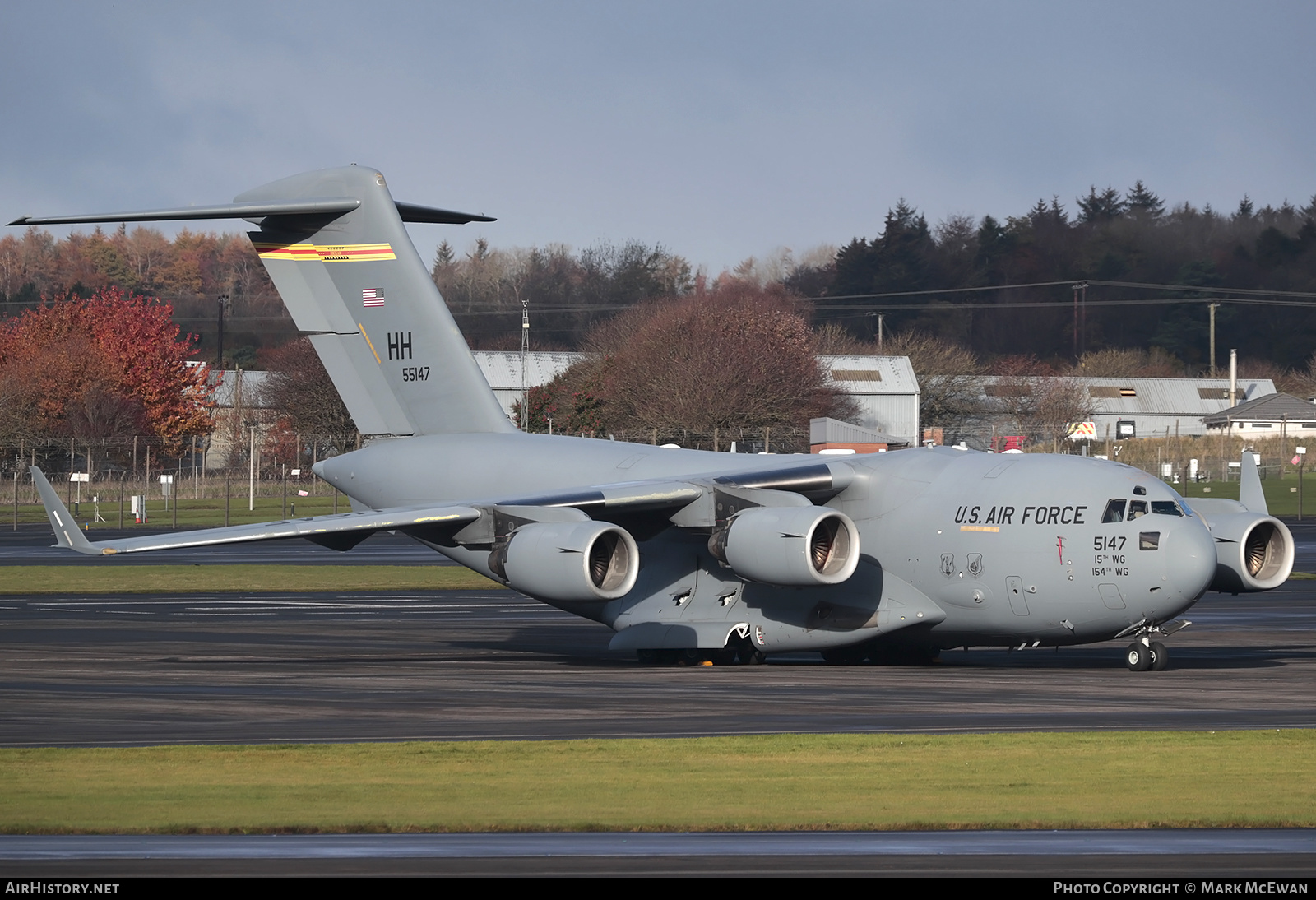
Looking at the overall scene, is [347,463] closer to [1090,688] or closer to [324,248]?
[324,248]

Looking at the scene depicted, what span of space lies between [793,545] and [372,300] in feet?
27.5

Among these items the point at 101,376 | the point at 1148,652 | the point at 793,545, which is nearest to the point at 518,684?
the point at 793,545

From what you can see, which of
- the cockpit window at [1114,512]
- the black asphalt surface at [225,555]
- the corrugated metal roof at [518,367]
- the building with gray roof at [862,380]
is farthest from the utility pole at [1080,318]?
the cockpit window at [1114,512]

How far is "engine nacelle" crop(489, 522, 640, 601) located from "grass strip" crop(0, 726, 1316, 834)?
5803 mm

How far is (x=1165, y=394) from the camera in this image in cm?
10606

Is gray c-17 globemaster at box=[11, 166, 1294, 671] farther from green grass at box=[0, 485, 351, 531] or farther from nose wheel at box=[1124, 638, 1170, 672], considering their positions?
green grass at box=[0, 485, 351, 531]

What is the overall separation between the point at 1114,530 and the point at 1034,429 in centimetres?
3468

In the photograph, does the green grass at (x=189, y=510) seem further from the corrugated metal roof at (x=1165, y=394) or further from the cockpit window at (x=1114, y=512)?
the corrugated metal roof at (x=1165, y=394)

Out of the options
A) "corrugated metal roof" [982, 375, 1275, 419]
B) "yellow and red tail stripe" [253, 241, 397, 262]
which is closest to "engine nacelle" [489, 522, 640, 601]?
"yellow and red tail stripe" [253, 241, 397, 262]

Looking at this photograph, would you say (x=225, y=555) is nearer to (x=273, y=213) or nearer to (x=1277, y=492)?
(x=273, y=213)

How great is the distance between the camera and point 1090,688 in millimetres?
18141

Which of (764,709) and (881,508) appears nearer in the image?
(764,709)
